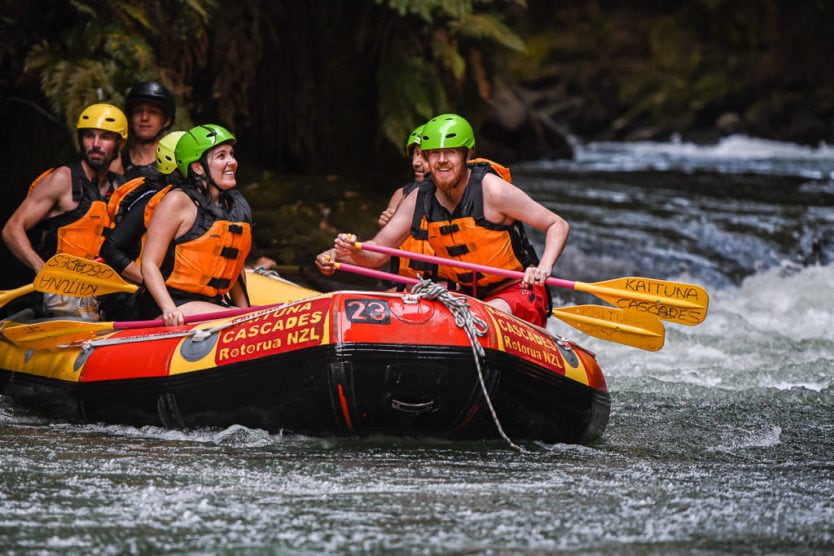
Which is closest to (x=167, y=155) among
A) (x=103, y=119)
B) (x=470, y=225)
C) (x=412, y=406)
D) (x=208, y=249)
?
(x=103, y=119)

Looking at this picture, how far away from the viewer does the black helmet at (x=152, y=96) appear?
706 cm

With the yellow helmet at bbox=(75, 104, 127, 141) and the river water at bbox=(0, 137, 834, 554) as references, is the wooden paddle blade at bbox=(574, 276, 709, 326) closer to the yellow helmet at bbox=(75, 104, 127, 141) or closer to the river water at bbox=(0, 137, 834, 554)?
the river water at bbox=(0, 137, 834, 554)

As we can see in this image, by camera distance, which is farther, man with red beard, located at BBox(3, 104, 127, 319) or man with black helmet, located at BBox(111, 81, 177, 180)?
man with black helmet, located at BBox(111, 81, 177, 180)

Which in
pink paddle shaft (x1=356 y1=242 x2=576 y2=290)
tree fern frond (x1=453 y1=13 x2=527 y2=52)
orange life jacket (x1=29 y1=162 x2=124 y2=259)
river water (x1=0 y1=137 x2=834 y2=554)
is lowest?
river water (x1=0 y1=137 x2=834 y2=554)

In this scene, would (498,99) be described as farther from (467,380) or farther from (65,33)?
(467,380)

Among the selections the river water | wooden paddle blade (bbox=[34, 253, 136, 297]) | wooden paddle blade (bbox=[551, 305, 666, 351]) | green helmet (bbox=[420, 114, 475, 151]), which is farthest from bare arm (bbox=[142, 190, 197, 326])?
wooden paddle blade (bbox=[551, 305, 666, 351])

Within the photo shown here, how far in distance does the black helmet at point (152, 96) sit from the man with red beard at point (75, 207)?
36 centimetres

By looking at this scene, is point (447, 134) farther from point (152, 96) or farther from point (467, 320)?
point (152, 96)

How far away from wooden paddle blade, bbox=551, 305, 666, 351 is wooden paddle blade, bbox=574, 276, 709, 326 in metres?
0.08

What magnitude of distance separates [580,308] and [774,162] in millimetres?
12115

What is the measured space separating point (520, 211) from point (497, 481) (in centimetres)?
149

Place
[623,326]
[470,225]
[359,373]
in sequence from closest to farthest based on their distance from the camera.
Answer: [359,373], [470,225], [623,326]

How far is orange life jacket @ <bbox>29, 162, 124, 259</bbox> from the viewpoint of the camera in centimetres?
656

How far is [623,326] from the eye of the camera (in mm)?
6012
